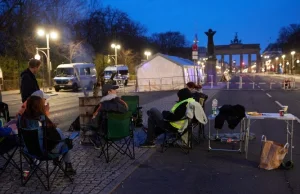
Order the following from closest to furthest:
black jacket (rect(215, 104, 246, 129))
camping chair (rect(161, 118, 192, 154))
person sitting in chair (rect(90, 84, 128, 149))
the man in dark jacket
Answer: the man in dark jacket → person sitting in chair (rect(90, 84, 128, 149)) → black jacket (rect(215, 104, 246, 129)) → camping chair (rect(161, 118, 192, 154))

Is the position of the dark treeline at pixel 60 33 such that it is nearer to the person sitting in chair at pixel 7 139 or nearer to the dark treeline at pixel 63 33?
the dark treeline at pixel 63 33

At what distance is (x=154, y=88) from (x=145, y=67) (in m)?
1.99

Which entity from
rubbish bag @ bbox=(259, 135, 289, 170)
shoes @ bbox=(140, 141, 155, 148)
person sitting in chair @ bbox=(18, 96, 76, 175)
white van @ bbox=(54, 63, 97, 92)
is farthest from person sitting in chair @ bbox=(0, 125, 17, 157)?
white van @ bbox=(54, 63, 97, 92)

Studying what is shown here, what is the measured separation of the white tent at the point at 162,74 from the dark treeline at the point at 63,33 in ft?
16.6

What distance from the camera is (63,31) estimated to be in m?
47.5

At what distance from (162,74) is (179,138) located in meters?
23.1

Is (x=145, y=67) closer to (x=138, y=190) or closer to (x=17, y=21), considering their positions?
(x=17, y=21)

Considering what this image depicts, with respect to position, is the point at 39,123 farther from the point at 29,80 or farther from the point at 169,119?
the point at 169,119

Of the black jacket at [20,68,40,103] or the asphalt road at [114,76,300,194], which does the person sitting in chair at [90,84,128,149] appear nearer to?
the asphalt road at [114,76,300,194]

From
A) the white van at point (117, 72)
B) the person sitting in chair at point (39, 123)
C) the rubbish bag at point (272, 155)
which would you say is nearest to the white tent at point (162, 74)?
the white van at point (117, 72)

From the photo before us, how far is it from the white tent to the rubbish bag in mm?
23555

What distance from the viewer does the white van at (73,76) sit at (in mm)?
32469

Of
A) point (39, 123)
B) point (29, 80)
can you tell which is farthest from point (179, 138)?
point (29, 80)

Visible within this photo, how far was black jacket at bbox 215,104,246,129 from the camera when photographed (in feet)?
23.2
